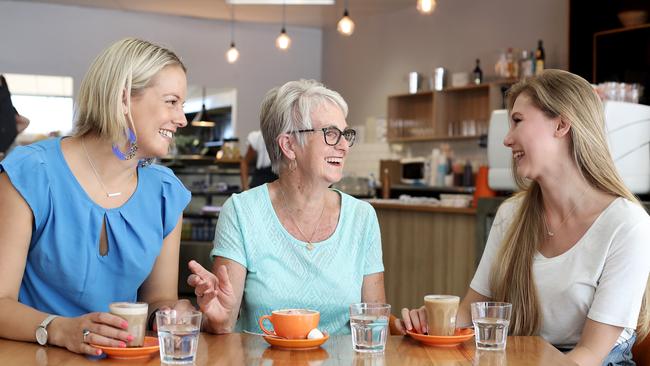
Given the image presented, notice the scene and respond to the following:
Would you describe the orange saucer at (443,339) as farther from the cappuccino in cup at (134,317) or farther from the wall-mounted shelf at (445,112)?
the wall-mounted shelf at (445,112)

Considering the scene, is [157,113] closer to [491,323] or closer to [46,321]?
[46,321]

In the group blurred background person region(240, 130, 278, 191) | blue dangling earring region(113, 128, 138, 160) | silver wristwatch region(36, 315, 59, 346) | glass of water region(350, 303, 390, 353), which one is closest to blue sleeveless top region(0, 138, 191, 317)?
blue dangling earring region(113, 128, 138, 160)

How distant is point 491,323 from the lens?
1741mm

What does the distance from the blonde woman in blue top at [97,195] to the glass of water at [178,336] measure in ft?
1.57

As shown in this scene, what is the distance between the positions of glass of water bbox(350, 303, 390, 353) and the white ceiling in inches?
334

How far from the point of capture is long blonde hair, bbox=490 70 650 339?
7.05 ft

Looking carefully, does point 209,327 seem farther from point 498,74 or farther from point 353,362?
point 498,74

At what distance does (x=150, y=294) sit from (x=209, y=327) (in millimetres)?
418

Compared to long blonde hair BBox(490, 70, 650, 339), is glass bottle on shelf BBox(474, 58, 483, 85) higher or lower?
higher

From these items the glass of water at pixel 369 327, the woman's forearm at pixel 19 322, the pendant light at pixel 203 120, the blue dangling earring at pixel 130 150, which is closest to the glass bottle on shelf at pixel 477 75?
the pendant light at pixel 203 120

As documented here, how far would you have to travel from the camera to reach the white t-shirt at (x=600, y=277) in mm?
2002

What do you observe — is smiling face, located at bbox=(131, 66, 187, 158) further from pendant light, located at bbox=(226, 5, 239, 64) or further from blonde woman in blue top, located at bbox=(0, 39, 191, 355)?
pendant light, located at bbox=(226, 5, 239, 64)

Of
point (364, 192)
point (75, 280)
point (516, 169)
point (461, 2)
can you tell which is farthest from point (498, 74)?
point (75, 280)

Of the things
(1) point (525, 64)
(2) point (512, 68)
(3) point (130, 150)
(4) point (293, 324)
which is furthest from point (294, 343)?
(2) point (512, 68)
